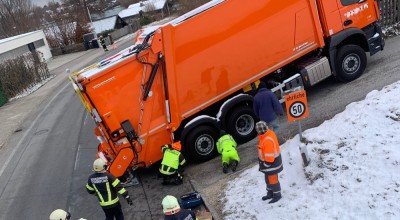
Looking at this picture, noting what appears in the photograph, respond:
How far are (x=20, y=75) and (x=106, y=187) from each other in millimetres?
20150

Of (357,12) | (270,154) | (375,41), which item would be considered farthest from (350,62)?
(270,154)

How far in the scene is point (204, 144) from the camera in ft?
29.5

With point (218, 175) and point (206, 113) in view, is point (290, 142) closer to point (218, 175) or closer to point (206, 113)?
point (218, 175)

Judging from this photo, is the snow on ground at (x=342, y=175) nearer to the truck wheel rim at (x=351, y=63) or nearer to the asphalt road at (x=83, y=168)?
the asphalt road at (x=83, y=168)

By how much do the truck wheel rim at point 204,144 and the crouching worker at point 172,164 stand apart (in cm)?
68

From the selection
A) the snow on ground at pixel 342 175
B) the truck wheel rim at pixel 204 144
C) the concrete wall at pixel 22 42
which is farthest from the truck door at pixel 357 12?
the concrete wall at pixel 22 42

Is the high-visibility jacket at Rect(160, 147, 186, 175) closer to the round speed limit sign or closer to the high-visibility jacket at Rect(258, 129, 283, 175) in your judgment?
the high-visibility jacket at Rect(258, 129, 283, 175)

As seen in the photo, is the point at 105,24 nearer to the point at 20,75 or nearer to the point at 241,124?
the point at 20,75

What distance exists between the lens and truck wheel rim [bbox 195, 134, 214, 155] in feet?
29.2

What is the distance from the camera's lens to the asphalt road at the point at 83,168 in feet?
26.7

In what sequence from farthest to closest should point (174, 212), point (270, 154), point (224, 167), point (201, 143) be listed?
point (201, 143) → point (224, 167) → point (270, 154) → point (174, 212)

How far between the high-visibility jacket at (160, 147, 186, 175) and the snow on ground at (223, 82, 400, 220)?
1370mm

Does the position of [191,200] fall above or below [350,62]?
below

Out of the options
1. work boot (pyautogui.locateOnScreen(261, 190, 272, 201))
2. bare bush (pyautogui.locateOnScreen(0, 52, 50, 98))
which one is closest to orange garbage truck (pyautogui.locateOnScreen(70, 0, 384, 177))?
work boot (pyautogui.locateOnScreen(261, 190, 272, 201))
